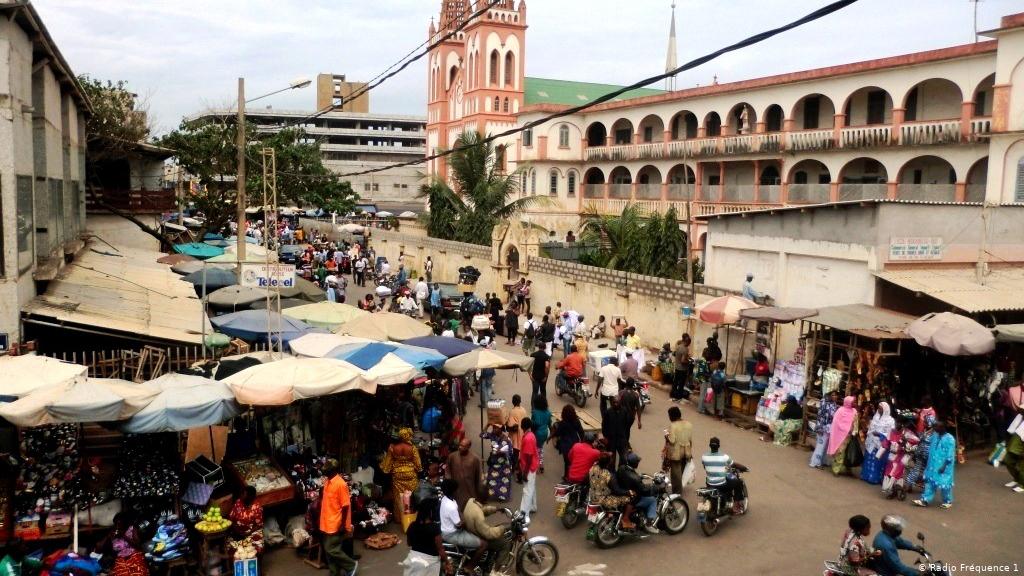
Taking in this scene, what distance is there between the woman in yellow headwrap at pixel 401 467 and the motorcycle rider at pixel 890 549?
5.23 metres

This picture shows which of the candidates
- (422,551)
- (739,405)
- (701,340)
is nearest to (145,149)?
(701,340)

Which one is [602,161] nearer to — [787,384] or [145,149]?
[145,149]

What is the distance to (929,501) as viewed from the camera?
436 inches

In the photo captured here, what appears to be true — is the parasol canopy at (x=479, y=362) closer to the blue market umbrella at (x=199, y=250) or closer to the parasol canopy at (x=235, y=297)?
the parasol canopy at (x=235, y=297)

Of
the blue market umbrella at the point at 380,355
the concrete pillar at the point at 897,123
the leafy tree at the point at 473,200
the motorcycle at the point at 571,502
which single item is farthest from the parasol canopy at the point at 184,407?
the concrete pillar at the point at 897,123

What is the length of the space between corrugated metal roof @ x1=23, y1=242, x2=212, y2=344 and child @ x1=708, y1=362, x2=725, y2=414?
894 centimetres

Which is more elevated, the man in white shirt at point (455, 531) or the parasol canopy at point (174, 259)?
the parasol canopy at point (174, 259)

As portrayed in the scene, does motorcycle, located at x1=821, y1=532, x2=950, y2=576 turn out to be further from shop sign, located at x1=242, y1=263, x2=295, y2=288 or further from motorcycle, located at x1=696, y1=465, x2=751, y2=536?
shop sign, located at x1=242, y1=263, x2=295, y2=288

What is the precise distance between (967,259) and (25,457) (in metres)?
16.1

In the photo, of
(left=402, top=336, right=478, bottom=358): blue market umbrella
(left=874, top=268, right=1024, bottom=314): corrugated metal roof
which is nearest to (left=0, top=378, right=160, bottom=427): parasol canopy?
(left=402, top=336, right=478, bottom=358): blue market umbrella

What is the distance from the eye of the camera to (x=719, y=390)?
15266 mm

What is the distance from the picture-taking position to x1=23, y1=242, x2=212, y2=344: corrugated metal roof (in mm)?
12289

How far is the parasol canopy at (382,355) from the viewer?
36.9 ft

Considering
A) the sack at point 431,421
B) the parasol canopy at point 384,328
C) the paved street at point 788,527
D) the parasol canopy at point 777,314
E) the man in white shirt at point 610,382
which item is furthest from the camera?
the man in white shirt at point 610,382
